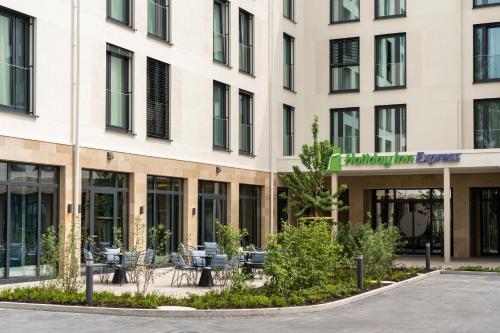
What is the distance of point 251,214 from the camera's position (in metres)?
29.7

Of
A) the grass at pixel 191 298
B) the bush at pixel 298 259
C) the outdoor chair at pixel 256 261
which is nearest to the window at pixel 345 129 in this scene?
the outdoor chair at pixel 256 261

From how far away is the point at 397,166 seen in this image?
92.3ft

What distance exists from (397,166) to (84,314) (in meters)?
17.2

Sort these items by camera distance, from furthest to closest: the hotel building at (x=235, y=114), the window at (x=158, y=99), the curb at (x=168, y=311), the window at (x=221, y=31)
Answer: the window at (x=221, y=31) → the window at (x=158, y=99) → the hotel building at (x=235, y=114) → the curb at (x=168, y=311)

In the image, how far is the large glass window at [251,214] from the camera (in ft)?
95.1

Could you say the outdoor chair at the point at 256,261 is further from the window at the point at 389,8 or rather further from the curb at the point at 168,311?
the window at the point at 389,8

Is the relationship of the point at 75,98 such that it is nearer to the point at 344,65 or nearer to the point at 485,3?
the point at 344,65

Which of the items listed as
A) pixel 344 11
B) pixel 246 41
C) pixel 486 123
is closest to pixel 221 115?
pixel 246 41

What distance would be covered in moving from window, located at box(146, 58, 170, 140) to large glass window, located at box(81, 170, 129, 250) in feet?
6.69

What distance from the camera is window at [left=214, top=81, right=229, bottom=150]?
88.9 ft

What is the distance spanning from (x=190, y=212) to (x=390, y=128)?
10.5 metres

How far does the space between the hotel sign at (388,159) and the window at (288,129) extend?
9.93ft

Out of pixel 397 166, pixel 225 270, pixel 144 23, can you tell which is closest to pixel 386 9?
pixel 397 166

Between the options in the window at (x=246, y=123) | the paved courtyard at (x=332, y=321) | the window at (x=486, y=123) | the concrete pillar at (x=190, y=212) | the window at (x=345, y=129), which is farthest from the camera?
the window at (x=345, y=129)
